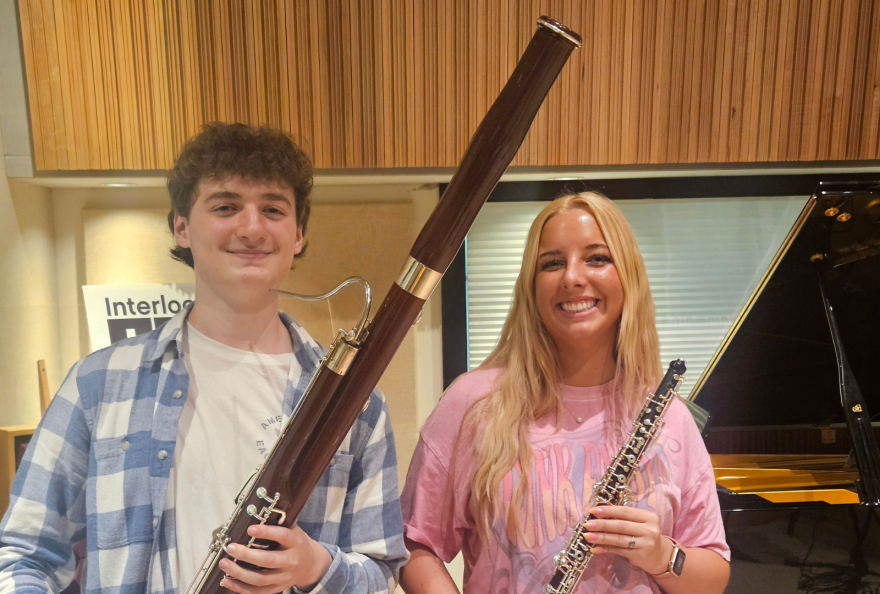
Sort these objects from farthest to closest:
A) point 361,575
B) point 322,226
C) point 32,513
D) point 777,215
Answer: point 777,215 → point 322,226 → point 361,575 → point 32,513

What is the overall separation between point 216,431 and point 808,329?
2.15m

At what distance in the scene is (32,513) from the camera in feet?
2.99

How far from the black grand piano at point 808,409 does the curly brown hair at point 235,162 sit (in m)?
1.57

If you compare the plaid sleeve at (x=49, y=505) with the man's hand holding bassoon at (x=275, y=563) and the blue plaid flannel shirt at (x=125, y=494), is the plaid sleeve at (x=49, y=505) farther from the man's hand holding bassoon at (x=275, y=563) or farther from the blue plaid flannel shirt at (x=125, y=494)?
the man's hand holding bassoon at (x=275, y=563)

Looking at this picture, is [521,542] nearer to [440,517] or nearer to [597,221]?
[440,517]

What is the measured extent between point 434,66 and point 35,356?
5.38 ft

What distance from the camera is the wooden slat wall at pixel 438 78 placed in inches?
72.8

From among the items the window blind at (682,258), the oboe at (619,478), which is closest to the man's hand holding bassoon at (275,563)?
the oboe at (619,478)

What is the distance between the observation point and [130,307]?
6.28 feet

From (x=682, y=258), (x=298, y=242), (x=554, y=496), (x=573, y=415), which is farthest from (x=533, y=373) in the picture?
(x=682, y=258)

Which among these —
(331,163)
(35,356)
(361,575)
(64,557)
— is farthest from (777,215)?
(35,356)

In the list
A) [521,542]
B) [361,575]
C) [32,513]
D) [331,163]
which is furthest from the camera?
[331,163]

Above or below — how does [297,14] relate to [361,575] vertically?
above

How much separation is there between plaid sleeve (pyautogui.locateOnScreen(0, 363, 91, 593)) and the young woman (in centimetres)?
64
